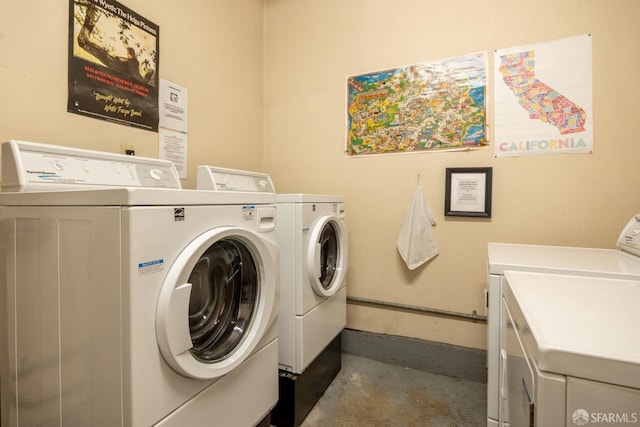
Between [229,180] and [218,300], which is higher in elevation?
[229,180]

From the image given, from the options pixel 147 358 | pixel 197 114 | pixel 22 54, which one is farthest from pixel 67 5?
pixel 147 358

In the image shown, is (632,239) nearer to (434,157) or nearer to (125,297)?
(434,157)

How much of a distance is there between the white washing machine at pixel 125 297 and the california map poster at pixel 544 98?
155 cm

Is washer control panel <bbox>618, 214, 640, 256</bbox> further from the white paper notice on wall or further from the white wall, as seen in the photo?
the white paper notice on wall

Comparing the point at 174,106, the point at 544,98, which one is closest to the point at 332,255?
the point at 174,106

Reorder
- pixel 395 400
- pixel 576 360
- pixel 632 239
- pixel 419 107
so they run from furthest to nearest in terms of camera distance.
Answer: pixel 419 107 → pixel 395 400 → pixel 632 239 → pixel 576 360

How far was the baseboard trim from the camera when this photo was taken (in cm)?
188

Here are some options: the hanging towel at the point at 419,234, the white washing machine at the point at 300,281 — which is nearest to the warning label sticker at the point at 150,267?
Answer: the white washing machine at the point at 300,281

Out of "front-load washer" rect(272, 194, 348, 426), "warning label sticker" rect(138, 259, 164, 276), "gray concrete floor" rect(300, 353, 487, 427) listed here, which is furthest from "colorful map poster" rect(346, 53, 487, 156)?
"warning label sticker" rect(138, 259, 164, 276)

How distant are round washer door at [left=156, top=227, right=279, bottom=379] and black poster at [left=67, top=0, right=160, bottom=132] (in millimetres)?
918

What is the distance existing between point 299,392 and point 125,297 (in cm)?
110

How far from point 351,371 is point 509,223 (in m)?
1.36

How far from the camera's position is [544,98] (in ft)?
5.70

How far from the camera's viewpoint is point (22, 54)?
1120 mm
